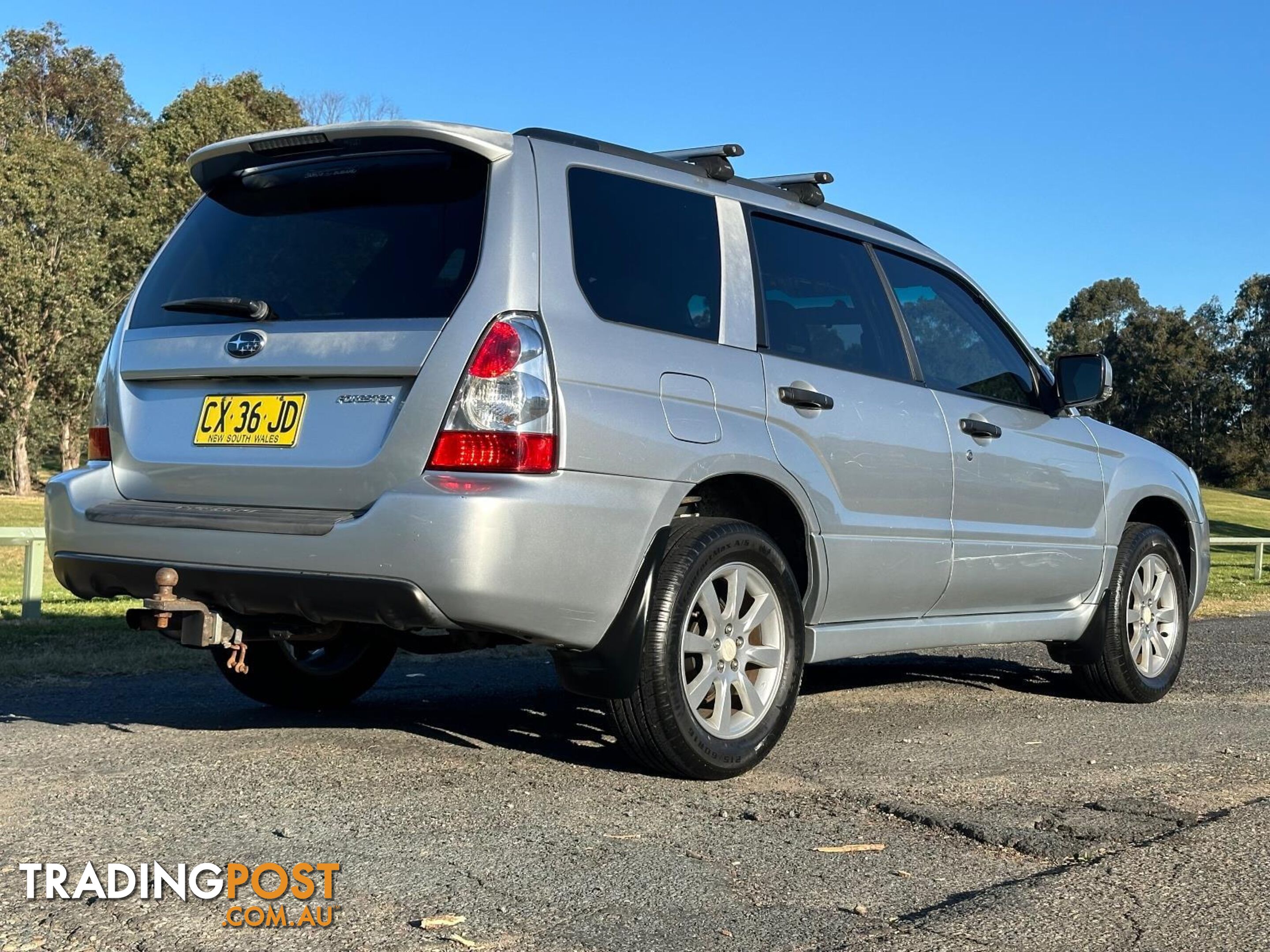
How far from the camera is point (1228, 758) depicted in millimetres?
5062

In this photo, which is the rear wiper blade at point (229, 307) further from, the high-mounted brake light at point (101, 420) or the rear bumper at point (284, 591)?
the rear bumper at point (284, 591)

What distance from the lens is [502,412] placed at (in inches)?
154

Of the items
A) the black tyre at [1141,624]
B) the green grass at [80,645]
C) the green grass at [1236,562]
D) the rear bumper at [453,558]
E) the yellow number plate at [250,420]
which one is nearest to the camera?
the rear bumper at [453,558]

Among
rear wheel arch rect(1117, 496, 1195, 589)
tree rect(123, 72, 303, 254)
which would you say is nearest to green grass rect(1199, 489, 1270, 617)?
rear wheel arch rect(1117, 496, 1195, 589)

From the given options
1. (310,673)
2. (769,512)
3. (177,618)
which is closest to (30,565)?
(310,673)

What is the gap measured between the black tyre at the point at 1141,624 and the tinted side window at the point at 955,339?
99 cm

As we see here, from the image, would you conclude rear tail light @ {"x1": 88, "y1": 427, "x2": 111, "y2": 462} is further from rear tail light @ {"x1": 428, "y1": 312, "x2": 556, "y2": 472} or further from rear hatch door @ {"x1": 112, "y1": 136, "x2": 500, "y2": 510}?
rear tail light @ {"x1": 428, "y1": 312, "x2": 556, "y2": 472}

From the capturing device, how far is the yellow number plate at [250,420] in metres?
4.13

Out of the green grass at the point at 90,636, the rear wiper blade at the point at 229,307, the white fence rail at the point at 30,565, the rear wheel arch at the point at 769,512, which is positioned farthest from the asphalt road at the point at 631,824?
the white fence rail at the point at 30,565

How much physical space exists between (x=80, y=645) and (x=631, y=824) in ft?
17.3

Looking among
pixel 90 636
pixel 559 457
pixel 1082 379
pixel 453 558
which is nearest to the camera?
pixel 453 558

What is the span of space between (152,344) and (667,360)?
1.65 metres

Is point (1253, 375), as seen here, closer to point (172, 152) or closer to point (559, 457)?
point (172, 152)

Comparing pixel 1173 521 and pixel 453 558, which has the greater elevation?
pixel 1173 521
